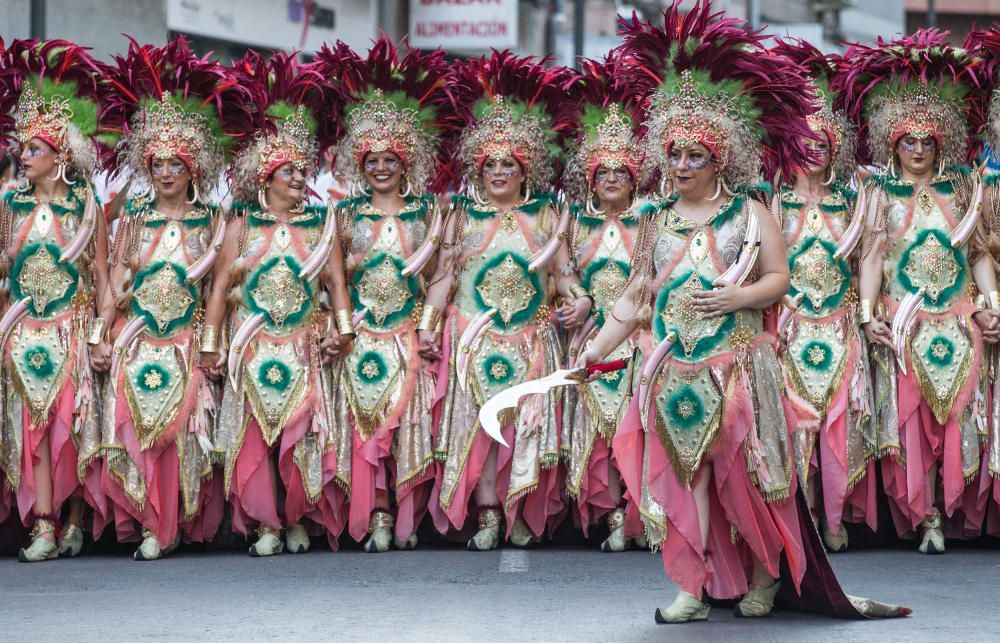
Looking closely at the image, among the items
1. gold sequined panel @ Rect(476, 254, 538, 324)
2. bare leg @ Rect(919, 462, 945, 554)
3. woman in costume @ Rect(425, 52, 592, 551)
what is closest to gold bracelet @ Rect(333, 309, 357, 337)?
woman in costume @ Rect(425, 52, 592, 551)

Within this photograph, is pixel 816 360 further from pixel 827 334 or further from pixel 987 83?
pixel 987 83

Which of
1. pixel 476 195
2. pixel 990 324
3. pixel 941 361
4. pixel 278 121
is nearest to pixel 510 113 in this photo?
pixel 476 195

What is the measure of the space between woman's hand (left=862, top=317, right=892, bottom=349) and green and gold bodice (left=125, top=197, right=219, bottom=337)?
3.31 m

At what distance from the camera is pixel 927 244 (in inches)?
337

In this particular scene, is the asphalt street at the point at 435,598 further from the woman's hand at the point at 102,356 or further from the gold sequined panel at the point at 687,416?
the woman's hand at the point at 102,356

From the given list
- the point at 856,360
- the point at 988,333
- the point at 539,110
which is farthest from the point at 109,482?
the point at 988,333

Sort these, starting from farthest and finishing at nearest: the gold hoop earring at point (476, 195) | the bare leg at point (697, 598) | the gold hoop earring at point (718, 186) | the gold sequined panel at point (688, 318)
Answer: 1. the gold hoop earring at point (476, 195)
2. the gold hoop earring at point (718, 186)
3. the gold sequined panel at point (688, 318)
4. the bare leg at point (697, 598)

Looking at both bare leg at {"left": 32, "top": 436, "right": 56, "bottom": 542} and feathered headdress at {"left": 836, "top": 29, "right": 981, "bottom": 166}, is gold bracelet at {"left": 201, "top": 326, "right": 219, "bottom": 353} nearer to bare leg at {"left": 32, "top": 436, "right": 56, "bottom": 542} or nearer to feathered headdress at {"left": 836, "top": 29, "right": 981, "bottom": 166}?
bare leg at {"left": 32, "top": 436, "right": 56, "bottom": 542}

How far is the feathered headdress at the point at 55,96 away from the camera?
852 cm

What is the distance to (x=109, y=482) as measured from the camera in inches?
334

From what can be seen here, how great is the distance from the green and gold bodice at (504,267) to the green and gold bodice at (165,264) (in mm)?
1328

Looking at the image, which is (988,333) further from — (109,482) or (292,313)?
(109,482)

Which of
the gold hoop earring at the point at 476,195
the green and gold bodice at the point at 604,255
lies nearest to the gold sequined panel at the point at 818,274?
the green and gold bodice at the point at 604,255

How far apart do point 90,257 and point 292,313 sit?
1.04 meters
